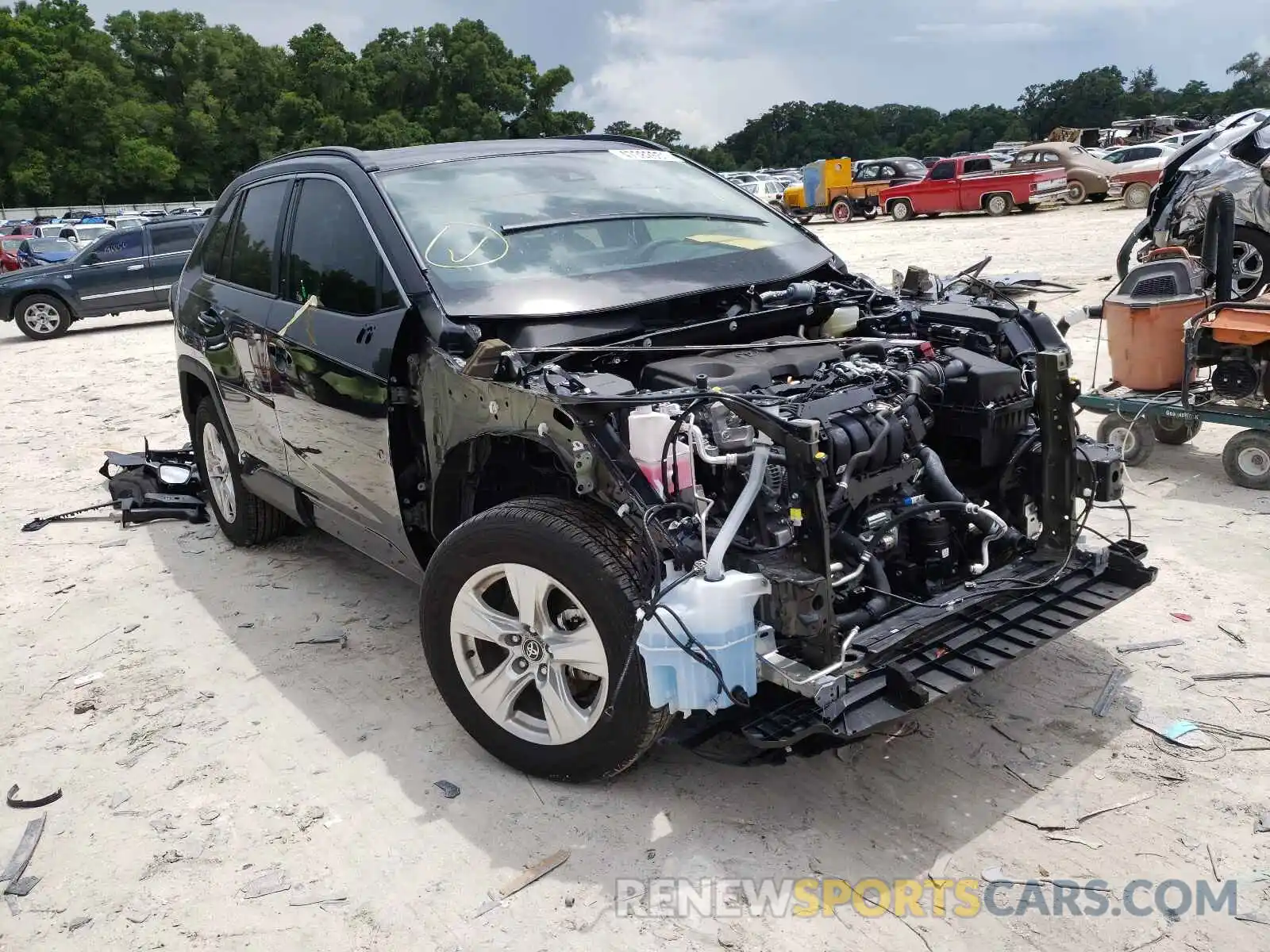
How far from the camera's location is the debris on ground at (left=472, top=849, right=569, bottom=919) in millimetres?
2879

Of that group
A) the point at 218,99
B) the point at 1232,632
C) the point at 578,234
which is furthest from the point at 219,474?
the point at 218,99

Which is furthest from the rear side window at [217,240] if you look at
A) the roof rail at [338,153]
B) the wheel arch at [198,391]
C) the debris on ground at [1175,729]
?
A: the debris on ground at [1175,729]

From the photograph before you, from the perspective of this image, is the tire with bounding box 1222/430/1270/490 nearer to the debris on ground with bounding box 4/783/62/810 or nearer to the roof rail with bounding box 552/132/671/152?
the roof rail with bounding box 552/132/671/152

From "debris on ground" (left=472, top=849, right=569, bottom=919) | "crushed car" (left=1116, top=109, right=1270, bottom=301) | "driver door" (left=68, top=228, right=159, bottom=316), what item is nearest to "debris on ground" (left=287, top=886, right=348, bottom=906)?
"debris on ground" (left=472, top=849, right=569, bottom=919)

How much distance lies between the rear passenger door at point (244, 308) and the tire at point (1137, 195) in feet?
75.7

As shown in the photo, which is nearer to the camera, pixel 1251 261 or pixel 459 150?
pixel 459 150

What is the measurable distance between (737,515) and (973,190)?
2537 centimetres

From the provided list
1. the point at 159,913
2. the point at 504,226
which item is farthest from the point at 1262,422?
the point at 159,913

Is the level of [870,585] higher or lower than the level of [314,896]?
higher

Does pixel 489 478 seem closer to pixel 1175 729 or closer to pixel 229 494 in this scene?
pixel 1175 729

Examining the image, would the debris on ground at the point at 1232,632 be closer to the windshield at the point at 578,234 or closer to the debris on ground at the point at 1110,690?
the debris on ground at the point at 1110,690

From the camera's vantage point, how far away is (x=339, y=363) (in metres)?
4.05

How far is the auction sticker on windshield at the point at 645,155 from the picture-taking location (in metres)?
4.97

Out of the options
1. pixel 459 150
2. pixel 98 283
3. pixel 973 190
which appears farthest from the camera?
pixel 973 190
